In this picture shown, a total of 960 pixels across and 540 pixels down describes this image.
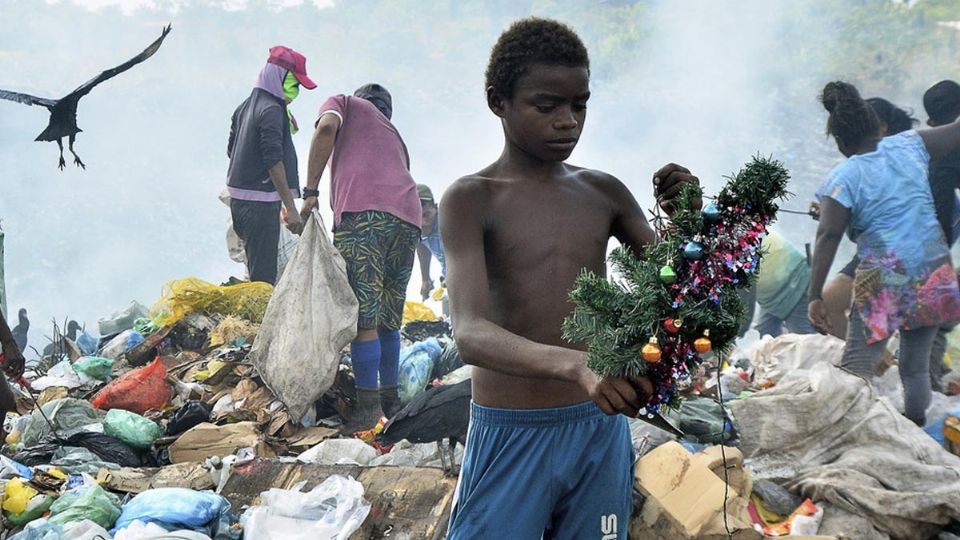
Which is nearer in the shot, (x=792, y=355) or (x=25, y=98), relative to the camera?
(x=25, y=98)

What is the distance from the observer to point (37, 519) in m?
3.49

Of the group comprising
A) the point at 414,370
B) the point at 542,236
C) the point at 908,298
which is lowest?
the point at 414,370

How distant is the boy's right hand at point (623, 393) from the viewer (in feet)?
4.58

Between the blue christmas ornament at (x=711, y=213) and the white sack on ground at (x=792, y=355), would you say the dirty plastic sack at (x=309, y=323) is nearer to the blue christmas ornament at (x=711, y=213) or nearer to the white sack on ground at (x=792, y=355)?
the white sack on ground at (x=792, y=355)

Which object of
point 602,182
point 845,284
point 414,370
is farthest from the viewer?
point 414,370

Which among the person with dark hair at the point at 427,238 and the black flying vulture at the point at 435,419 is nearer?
the black flying vulture at the point at 435,419

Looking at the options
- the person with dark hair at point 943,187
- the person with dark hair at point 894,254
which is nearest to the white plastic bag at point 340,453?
the person with dark hair at point 894,254

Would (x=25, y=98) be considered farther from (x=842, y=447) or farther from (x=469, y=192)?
(x=842, y=447)

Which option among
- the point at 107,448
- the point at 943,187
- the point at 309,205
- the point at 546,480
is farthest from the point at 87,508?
the point at 943,187

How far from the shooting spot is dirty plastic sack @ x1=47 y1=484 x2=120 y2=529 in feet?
10.9

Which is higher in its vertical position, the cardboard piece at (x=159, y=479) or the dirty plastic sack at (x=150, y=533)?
the dirty plastic sack at (x=150, y=533)

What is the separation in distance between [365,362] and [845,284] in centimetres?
299

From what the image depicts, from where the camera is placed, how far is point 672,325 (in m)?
1.43

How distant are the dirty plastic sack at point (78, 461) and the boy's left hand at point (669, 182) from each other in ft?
11.1
